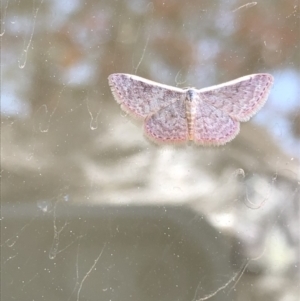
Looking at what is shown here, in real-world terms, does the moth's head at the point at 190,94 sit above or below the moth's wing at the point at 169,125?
above

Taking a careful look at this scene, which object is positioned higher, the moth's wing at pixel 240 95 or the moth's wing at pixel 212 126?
the moth's wing at pixel 240 95

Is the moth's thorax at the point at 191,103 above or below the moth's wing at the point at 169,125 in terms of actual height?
above

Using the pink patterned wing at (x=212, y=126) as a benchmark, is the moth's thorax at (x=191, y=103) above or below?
above

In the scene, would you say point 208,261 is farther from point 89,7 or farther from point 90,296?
point 89,7

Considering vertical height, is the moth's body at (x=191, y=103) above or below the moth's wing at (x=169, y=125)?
above

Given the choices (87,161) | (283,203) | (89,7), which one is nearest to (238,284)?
(283,203)
